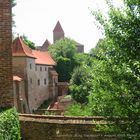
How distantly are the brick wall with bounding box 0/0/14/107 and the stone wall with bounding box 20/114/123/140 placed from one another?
0.96 metres

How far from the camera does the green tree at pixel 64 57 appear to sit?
67.2m

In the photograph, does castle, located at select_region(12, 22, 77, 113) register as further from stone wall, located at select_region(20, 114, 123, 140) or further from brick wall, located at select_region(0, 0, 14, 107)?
stone wall, located at select_region(20, 114, 123, 140)

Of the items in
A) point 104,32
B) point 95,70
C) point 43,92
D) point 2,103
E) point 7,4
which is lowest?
point 43,92

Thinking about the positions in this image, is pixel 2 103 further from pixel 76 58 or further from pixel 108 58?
pixel 76 58

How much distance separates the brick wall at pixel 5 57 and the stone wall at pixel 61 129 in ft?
3.14

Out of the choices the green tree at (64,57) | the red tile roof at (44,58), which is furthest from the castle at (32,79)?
the green tree at (64,57)

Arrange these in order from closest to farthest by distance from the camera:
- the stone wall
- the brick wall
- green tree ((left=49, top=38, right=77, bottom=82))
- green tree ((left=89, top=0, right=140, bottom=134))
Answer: green tree ((left=89, top=0, right=140, bottom=134)) → the stone wall → the brick wall → green tree ((left=49, top=38, right=77, bottom=82))

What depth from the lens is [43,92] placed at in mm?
61812

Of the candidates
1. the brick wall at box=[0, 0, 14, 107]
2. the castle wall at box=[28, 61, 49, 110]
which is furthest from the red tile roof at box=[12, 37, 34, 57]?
the brick wall at box=[0, 0, 14, 107]

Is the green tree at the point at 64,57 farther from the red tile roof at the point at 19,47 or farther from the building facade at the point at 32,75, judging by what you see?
the red tile roof at the point at 19,47

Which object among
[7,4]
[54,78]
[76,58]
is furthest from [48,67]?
[7,4]

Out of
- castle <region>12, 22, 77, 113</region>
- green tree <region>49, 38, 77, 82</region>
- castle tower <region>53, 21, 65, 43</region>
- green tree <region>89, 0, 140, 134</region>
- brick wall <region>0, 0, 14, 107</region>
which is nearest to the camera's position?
green tree <region>89, 0, 140, 134</region>

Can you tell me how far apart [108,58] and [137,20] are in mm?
1030

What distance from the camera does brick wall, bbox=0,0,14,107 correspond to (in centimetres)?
1130
